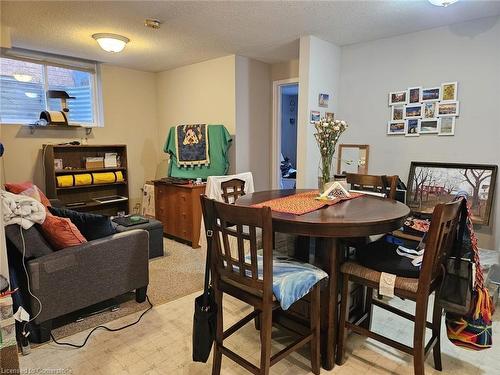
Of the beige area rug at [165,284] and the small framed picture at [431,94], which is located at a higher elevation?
the small framed picture at [431,94]

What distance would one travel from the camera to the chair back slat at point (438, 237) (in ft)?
4.84

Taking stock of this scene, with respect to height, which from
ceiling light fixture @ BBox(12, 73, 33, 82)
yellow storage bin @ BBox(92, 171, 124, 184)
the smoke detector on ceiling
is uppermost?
the smoke detector on ceiling

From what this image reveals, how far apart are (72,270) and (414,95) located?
136 inches

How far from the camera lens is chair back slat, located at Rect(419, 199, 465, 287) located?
4.84 ft

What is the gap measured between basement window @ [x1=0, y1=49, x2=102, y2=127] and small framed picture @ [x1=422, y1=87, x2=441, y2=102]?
428 cm

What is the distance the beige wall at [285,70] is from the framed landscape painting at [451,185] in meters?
2.06

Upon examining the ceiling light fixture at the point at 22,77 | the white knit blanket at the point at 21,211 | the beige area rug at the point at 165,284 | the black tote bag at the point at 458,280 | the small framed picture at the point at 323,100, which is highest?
the ceiling light fixture at the point at 22,77

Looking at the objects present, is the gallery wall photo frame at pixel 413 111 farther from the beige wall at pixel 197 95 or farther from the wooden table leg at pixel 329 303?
the wooden table leg at pixel 329 303

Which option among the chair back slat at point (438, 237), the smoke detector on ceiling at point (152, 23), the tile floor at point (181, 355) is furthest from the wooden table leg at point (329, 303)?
the smoke detector on ceiling at point (152, 23)

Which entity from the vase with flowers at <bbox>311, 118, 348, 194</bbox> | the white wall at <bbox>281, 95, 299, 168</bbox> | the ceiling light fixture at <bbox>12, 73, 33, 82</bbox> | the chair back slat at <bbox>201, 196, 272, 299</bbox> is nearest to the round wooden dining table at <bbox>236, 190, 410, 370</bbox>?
the chair back slat at <bbox>201, 196, 272, 299</bbox>

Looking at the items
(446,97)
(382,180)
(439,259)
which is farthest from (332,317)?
(446,97)

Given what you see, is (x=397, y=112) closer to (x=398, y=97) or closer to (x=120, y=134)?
(x=398, y=97)

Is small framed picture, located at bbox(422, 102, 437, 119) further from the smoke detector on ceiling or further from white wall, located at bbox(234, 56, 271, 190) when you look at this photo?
the smoke detector on ceiling

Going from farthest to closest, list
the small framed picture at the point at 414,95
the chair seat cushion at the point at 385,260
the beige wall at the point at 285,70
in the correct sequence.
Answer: the beige wall at the point at 285,70 < the small framed picture at the point at 414,95 < the chair seat cushion at the point at 385,260
